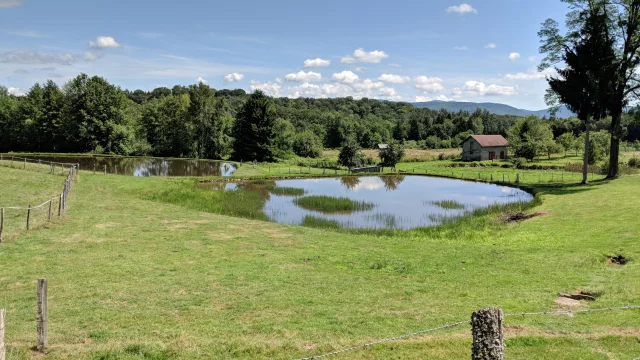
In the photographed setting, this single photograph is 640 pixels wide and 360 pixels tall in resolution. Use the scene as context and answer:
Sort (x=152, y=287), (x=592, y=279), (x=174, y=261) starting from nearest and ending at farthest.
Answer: (x=152, y=287) → (x=592, y=279) → (x=174, y=261)

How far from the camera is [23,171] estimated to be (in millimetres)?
41000

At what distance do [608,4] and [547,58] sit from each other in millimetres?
6381

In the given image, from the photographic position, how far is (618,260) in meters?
17.2

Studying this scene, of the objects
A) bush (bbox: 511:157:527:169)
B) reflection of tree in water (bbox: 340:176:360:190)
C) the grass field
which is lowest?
the grass field

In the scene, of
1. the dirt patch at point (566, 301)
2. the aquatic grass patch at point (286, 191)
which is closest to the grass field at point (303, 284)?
the dirt patch at point (566, 301)

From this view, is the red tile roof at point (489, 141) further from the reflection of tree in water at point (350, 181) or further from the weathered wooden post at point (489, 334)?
the weathered wooden post at point (489, 334)

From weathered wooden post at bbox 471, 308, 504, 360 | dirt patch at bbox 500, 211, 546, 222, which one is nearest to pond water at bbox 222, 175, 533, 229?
dirt patch at bbox 500, 211, 546, 222

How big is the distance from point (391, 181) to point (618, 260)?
37256 mm

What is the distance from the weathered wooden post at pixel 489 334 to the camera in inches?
237

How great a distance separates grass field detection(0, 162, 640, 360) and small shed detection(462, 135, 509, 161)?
57.3m

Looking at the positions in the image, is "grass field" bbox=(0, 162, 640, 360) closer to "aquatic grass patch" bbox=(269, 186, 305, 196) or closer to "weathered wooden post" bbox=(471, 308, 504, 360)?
"weathered wooden post" bbox=(471, 308, 504, 360)

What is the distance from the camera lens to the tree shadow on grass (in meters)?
36.7

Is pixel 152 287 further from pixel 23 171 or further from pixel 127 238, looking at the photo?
pixel 23 171

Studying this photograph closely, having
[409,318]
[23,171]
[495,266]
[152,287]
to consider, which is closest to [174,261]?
[152,287]
